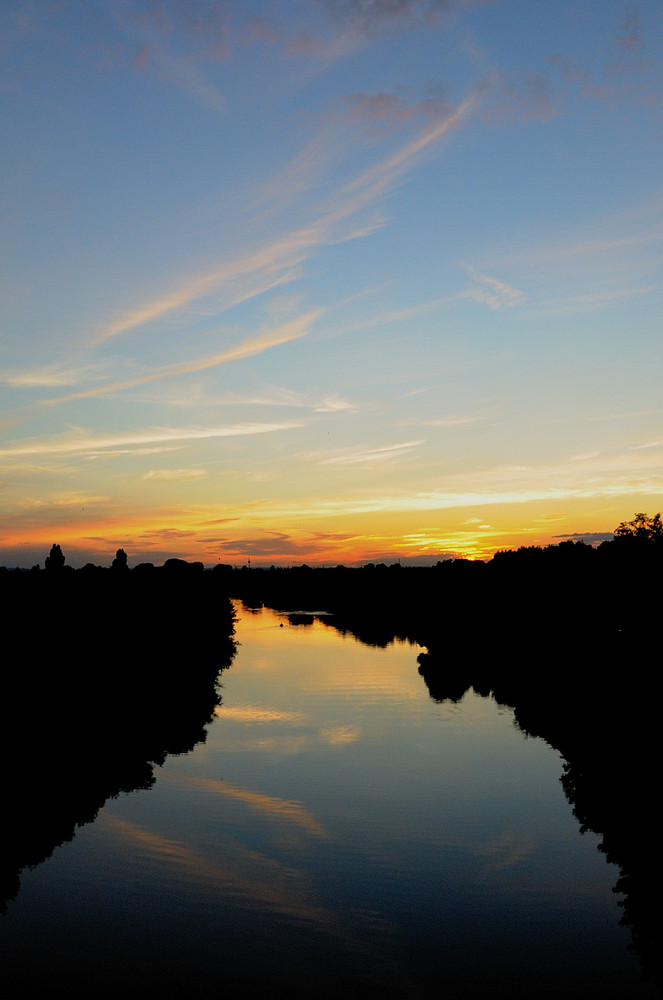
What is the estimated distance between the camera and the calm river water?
64.5 ft

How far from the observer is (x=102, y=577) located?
84125mm

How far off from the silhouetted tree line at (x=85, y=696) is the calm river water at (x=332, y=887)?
1.74 m

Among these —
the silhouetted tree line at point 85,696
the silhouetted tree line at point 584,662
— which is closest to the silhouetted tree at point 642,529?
the silhouetted tree line at point 584,662

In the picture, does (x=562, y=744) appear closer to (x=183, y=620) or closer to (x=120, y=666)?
(x=120, y=666)

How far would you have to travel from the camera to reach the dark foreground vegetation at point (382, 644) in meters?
30.1

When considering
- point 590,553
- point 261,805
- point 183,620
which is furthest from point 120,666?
point 590,553

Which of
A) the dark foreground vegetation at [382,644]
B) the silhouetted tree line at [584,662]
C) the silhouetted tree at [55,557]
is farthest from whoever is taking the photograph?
the silhouetted tree at [55,557]

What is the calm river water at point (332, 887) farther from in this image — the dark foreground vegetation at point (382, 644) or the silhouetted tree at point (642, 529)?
the silhouetted tree at point (642, 529)

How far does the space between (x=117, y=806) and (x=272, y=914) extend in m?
12.5

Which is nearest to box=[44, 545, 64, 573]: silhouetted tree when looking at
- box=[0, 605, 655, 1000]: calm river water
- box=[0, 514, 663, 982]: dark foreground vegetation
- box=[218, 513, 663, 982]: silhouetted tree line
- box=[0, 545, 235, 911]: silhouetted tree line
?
box=[0, 514, 663, 982]: dark foreground vegetation

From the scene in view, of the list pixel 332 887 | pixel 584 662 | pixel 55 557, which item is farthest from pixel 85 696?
pixel 55 557

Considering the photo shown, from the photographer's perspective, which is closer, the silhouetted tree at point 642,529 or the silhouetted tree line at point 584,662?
the silhouetted tree line at point 584,662

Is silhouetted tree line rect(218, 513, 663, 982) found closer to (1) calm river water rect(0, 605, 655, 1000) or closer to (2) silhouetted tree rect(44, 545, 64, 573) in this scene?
(1) calm river water rect(0, 605, 655, 1000)

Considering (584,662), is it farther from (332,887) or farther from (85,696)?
(332,887)
